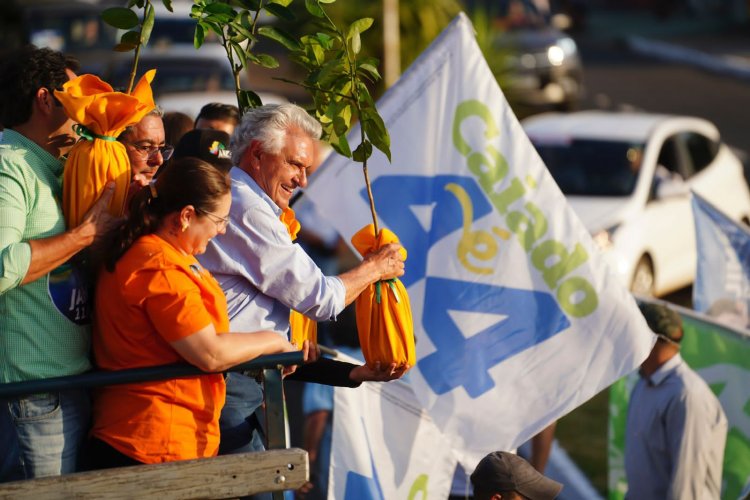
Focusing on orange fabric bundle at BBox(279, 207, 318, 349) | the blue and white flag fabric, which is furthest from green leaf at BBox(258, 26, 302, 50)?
the blue and white flag fabric

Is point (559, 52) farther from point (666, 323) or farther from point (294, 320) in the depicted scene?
point (294, 320)

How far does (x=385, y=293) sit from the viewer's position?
13.9ft

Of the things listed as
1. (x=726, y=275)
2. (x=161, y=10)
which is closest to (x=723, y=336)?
(x=726, y=275)

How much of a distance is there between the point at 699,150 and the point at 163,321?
9.83 metres

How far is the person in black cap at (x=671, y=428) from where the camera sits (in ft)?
19.8

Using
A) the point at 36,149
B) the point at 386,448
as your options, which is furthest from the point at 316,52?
the point at 386,448

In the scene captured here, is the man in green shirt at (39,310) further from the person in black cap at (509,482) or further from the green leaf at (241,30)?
the person in black cap at (509,482)

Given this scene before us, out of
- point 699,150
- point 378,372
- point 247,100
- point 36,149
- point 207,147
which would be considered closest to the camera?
point 36,149

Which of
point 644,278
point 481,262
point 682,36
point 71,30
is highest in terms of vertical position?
point 481,262

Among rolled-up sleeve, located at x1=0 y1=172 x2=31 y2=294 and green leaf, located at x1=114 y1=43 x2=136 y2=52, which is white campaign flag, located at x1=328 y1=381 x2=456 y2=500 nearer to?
green leaf, located at x1=114 y1=43 x2=136 y2=52

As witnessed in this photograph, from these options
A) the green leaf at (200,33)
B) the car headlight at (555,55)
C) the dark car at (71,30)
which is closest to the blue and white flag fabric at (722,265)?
the green leaf at (200,33)

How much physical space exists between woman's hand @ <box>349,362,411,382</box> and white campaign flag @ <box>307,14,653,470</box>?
107 centimetres

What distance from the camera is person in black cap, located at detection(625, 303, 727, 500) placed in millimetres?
6023

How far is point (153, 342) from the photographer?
12.4 feet
